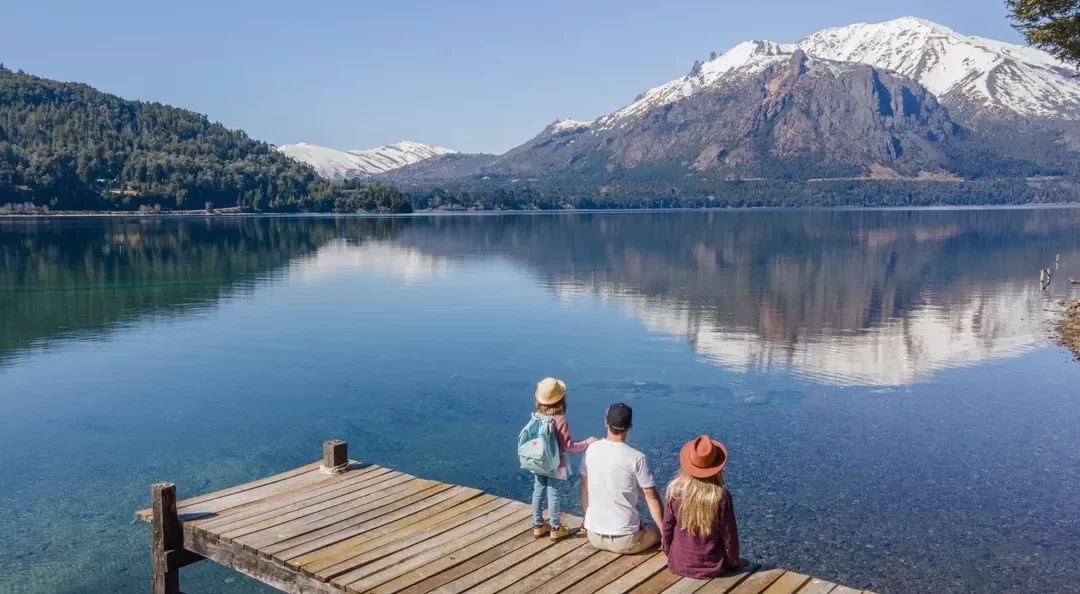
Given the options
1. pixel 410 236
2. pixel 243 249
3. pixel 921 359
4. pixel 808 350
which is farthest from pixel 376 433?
Answer: pixel 410 236

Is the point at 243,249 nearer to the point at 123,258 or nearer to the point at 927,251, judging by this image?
the point at 123,258

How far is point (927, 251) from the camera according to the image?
101m

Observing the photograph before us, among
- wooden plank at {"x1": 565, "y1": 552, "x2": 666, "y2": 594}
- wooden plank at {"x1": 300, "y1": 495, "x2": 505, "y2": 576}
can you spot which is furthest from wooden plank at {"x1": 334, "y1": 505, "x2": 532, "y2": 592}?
wooden plank at {"x1": 565, "y1": 552, "x2": 666, "y2": 594}

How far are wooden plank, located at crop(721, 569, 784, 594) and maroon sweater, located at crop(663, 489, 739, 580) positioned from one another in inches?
10.6

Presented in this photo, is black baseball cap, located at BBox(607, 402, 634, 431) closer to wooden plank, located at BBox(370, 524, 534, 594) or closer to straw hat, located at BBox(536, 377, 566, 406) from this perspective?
straw hat, located at BBox(536, 377, 566, 406)

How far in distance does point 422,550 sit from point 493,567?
1204mm

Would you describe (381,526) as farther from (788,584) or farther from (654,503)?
(788,584)

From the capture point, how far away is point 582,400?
2862 cm

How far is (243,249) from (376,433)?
84.9 meters

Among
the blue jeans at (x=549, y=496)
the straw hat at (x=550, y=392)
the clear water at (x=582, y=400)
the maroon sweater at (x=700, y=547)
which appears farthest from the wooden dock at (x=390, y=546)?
the clear water at (x=582, y=400)

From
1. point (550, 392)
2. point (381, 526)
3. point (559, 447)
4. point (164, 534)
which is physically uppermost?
point (550, 392)

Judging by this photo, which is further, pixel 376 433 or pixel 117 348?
pixel 117 348

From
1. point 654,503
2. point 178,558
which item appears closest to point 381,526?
point 178,558

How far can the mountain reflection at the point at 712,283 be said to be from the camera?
3875 centimetres
